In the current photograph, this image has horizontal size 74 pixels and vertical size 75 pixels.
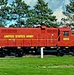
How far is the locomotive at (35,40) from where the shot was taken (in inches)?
1555

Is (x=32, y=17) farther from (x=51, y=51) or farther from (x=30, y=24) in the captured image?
(x=51, y=51)

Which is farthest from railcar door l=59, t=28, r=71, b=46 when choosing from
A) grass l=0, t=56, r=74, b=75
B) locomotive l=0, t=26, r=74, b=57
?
grass l=0, t=56, r=74, b=75

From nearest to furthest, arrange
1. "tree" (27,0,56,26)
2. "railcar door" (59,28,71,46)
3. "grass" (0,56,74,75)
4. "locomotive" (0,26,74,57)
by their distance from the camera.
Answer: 1. "grass" (0,56,74,75)
2. "locomotive" (0,26,74,57)
3. "railcar door" (59,28,71,46)
4. "tree" (27,0,56,26)

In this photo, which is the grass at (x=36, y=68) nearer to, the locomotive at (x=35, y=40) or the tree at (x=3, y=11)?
the locomotive at (x=35, y=40)

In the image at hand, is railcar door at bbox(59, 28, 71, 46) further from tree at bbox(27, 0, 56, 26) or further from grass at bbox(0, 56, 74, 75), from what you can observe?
tree at bbox(27, 0, 56, 26)

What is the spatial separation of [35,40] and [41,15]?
2561cm

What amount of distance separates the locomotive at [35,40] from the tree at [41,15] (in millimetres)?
22892

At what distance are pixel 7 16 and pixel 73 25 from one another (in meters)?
14.0

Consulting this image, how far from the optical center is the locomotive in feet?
130

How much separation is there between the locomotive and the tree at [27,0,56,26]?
2289cm

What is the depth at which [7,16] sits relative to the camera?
65688mm

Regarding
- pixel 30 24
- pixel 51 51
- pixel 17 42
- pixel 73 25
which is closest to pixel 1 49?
pixel 17 42

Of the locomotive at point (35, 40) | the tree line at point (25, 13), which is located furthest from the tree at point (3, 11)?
the locomotive at point (35, 40)

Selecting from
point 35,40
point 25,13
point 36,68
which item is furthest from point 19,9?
point 36,68
